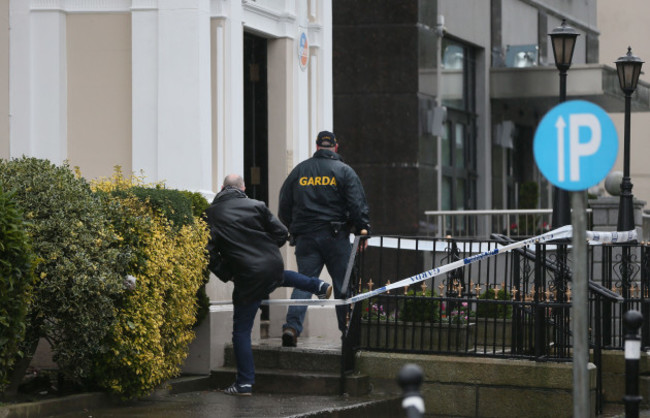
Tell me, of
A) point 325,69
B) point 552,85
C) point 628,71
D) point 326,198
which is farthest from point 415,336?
point 552,85

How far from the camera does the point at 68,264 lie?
10.2 m

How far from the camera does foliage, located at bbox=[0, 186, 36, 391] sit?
31.2 feet

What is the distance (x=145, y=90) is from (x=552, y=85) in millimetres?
13112

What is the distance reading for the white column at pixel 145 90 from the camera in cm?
1370

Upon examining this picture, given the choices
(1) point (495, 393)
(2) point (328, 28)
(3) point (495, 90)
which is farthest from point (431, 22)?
(1) point (495, 393)

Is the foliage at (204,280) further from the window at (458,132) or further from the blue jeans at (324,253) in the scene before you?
the window at (458,132)

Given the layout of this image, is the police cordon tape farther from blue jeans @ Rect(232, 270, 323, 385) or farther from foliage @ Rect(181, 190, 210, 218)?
foliage @ Rect(181, 190, 210, 218)

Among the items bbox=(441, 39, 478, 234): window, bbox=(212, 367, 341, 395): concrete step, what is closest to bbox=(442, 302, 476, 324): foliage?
bbox=(212, 367, 341, 395): concrete step

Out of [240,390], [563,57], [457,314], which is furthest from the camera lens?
[563,57]

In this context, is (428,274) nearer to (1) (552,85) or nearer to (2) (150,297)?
(2) (150,297)

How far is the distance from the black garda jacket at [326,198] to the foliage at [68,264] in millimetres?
2912

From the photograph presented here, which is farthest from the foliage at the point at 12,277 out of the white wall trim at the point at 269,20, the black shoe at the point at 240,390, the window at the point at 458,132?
the window at the point at 458,132

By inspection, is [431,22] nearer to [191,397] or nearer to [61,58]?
[61,58]

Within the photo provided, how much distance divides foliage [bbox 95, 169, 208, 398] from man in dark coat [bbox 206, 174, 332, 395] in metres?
0.19
